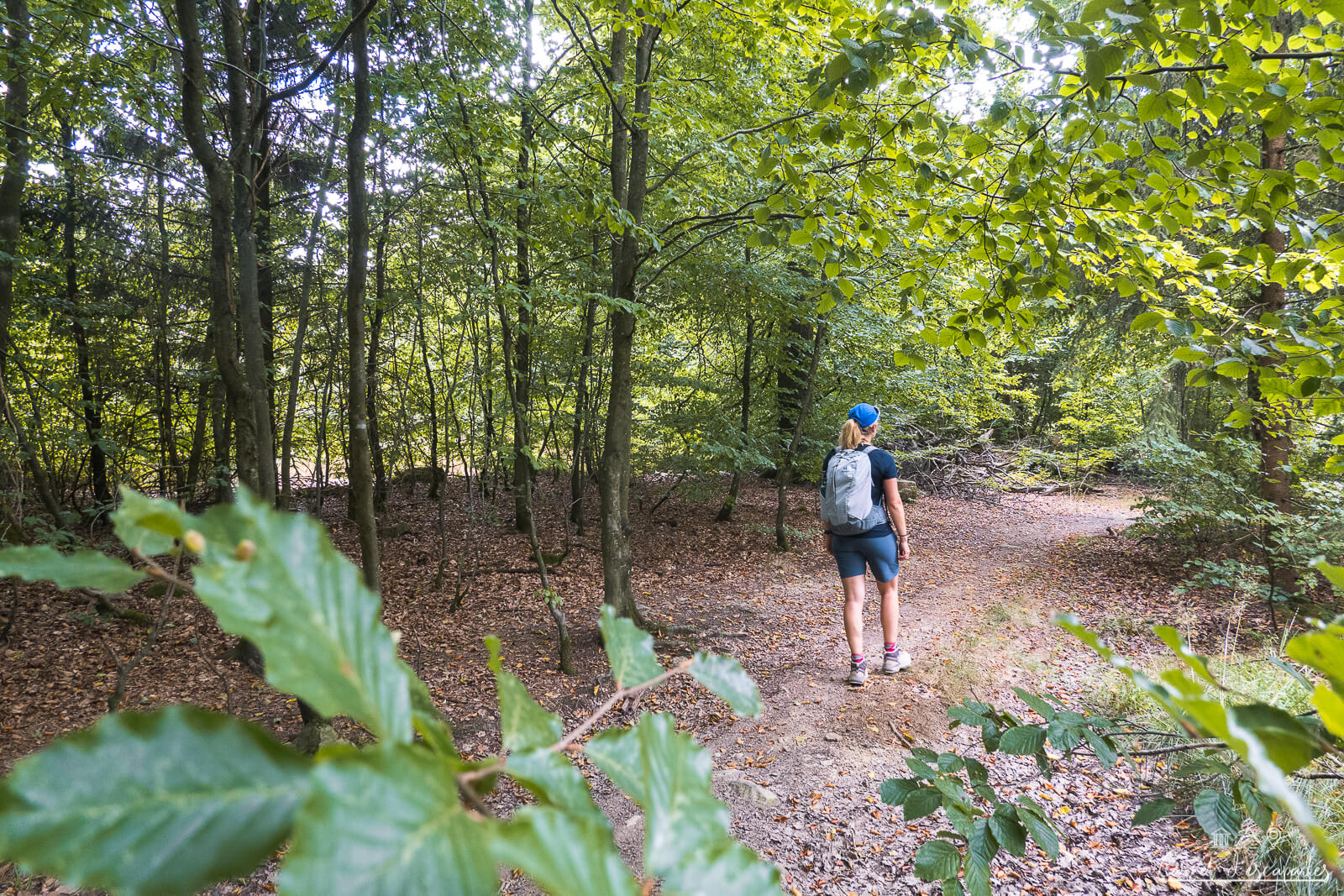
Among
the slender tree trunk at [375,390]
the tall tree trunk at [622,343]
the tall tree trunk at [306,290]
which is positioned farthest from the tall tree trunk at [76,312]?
the tall tree trunk at [622,343]

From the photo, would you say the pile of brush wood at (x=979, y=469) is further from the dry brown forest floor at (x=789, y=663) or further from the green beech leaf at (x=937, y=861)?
the green beech leaf at (x=937, y=861)

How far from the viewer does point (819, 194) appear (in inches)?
105

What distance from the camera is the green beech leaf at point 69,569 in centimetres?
43

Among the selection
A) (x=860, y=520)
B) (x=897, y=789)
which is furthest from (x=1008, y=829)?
(x=860, y=520)

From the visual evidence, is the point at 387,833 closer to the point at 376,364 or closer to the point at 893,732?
the point at 893,732

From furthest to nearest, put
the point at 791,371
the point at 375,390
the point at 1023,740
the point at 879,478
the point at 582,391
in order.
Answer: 1. the point at 791,371
2. the point at 582,391
3. the point at 375,390
4. the point at 879,478
5. the point at 1023,740

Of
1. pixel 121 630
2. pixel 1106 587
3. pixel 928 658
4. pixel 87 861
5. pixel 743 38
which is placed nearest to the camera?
pixel 87 861

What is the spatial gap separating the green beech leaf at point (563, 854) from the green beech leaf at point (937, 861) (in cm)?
128

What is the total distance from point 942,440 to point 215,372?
13.9 meters

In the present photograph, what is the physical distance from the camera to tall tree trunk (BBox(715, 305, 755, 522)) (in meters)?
8.84

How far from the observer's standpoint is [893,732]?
3.79m

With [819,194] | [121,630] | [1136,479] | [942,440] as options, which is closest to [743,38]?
[819,194]

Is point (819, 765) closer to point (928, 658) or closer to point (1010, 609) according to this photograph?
point (928, 658)

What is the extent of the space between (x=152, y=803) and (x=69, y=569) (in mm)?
286
